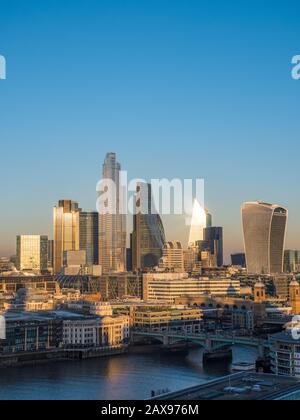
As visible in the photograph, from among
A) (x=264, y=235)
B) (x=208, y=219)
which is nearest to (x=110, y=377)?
(x=264, y=235)

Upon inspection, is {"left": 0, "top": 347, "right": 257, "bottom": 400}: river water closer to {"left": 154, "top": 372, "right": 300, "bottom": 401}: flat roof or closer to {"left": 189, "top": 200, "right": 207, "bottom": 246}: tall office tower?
{"left": 154, "top": 372, "right": 300, "bottom": 401}: flat roof

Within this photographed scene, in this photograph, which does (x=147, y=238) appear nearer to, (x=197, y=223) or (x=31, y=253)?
(x=197, y=223)

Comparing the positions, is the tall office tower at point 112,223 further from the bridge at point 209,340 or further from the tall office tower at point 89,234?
the bridge at point 209,340

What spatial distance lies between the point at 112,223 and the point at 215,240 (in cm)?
603

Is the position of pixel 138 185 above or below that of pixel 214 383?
above

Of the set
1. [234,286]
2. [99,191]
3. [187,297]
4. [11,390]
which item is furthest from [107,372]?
[99,191]

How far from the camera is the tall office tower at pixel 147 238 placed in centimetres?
3921

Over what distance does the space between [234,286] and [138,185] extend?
6.17 m

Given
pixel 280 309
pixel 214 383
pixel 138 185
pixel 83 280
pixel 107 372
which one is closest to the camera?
pixel 214 383

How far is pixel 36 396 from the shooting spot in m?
11.2

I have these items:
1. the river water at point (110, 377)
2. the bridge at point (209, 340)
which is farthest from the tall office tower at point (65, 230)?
the river water at point (110, 377)

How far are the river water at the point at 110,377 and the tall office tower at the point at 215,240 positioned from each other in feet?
84.2

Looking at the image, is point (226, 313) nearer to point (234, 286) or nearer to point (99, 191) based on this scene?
point (234, 286)

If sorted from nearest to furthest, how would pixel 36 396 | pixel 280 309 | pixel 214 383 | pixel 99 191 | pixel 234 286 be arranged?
pixel 214 383, pixel 36 396, pixel 280 309, pixel 234 286, pixel 99 191
